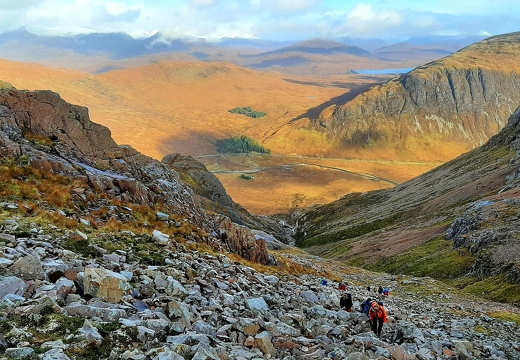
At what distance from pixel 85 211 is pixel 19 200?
3.51 m

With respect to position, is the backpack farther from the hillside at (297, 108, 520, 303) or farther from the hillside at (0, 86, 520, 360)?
the hillside at (297, 108, 520, 303)

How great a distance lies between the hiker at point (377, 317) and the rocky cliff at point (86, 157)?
1351 centimetres

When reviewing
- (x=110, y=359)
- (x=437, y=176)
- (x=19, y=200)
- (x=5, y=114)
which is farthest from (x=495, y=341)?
(x=437, y=176)

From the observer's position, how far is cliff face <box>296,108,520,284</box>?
56.7m

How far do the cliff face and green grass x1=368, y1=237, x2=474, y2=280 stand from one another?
3.42ft

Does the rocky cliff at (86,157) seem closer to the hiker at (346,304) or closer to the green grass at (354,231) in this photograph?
the hiker at (346,304)

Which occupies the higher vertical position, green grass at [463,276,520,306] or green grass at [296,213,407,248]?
green grass at [463,276,520,306]

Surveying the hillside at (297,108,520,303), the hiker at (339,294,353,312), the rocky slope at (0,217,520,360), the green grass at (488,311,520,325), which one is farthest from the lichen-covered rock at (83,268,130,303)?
the hillside at (297,108,520,303)

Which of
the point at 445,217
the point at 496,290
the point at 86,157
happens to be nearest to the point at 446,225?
the point at 445,217

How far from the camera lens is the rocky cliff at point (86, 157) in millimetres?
28594

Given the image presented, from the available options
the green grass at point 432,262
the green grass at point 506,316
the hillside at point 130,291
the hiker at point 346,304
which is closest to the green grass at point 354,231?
the green grass at point 432,262

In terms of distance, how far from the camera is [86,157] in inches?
1356

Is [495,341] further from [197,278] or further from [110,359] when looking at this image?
[110,359]

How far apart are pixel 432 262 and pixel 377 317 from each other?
167 feet
